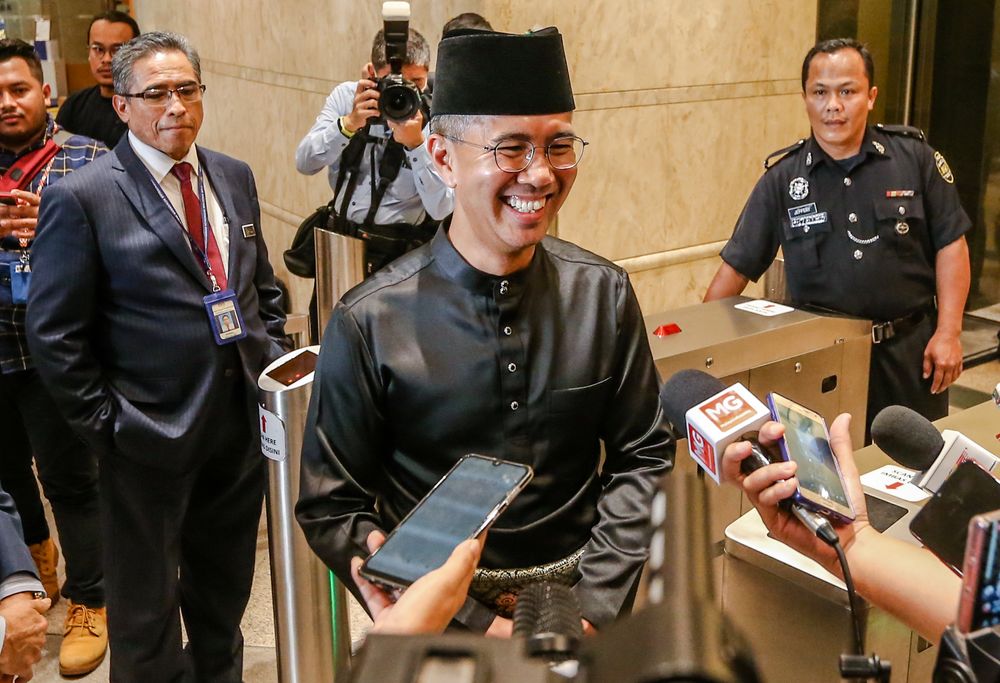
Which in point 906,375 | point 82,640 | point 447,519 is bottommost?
point 82,640

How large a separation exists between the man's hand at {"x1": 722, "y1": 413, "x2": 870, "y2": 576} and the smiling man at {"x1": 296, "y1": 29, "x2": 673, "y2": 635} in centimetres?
41

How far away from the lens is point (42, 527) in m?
3.86

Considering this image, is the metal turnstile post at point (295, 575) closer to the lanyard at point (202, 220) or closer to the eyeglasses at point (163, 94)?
the lanyard at point (202, 220)

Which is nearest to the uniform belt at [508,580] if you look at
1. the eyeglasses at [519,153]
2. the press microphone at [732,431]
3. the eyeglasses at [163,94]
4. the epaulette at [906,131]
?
the press microphone at [732,431]

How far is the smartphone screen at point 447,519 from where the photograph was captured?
1454mm

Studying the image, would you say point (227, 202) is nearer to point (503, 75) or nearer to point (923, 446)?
point (503, 75)

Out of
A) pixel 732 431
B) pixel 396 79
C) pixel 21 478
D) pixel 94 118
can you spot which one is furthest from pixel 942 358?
pixel 94 118

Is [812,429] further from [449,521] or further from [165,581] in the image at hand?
[165,581]

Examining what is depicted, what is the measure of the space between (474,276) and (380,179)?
2.11m

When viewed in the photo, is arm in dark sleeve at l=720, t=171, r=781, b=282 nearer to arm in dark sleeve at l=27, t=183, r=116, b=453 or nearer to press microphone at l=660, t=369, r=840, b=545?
arm in dark sleeve at l=27, t=183, r=116, b=453

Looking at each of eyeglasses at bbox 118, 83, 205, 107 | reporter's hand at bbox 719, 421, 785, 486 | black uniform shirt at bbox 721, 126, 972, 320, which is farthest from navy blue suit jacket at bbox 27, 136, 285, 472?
black uniform shirt at bbox 721, 126, 972, 320

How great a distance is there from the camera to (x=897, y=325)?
12.5 ft

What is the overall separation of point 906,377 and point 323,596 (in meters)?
2.22

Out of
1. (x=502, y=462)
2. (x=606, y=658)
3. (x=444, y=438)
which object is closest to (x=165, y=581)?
(x=444, y=438)
